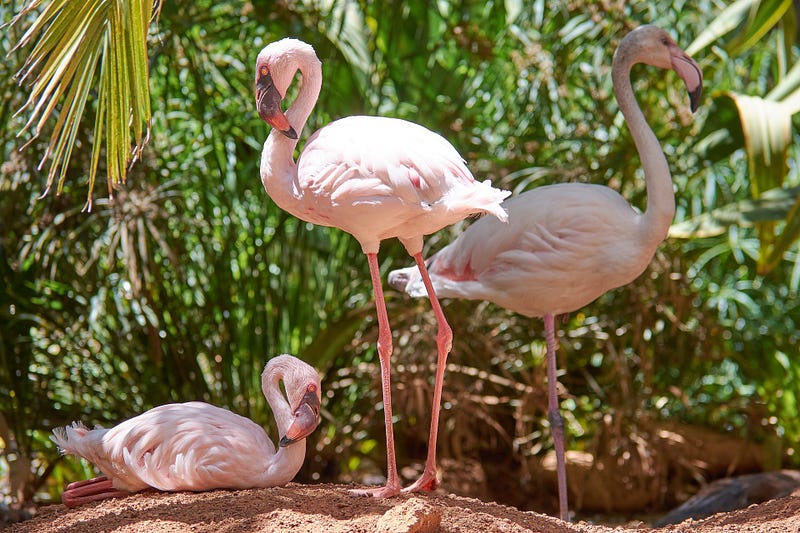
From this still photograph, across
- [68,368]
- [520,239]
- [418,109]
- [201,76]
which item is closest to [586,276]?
[520,239]

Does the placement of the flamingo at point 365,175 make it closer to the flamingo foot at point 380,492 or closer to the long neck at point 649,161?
the flamingo foot at point 380,492

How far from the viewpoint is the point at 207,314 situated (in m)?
5.00

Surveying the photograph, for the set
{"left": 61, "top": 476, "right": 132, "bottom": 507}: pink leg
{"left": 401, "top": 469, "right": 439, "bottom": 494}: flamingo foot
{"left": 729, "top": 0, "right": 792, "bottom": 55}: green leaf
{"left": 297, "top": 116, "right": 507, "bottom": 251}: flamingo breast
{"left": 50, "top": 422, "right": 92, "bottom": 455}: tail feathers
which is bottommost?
{"left": 401, "top": 469, "right": 439, "bottom": 494}: flamingo foot

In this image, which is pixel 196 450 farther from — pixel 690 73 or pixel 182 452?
pixel 690 73

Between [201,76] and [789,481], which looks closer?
[789,481]

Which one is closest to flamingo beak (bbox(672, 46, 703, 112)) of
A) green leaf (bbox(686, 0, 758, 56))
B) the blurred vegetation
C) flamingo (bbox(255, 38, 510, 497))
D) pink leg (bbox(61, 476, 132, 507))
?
the blurred vegetation

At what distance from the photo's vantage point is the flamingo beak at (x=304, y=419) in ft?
10.3

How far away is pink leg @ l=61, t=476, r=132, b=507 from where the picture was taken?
3.21m

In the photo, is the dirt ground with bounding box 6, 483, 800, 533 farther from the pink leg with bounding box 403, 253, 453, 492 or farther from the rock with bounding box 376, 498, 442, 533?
the pink leg with bounding box 403, 253, 453, 492

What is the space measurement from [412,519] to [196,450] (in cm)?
102

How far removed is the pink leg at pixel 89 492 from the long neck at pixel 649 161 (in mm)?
2373

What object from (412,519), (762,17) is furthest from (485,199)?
(762,17)

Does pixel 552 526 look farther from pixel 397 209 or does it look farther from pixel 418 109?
pixel 418 109

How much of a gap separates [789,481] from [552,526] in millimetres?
2277
